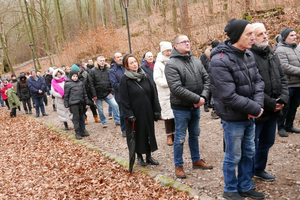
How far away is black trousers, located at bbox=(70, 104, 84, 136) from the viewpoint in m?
7.91

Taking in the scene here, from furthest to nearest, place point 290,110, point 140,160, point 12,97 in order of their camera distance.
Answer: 1. point 12,97
2. point 290,110
3. point 140,160

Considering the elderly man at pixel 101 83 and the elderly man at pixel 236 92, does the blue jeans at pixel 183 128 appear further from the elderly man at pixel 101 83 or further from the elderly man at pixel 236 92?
the elderly man at pixel 101 83

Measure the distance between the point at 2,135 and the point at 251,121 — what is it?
35.1 ft

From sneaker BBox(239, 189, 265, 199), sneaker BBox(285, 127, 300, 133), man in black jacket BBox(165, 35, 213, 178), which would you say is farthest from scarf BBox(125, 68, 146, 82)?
sneaker BBox(285, 127, 300, 133)

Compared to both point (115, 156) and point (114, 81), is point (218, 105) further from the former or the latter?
point (114, 81)

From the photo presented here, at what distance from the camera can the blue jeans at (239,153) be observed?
3.23 meters

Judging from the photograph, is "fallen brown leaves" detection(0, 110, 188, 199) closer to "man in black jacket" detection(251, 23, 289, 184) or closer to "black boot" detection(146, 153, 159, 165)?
"black boot" detection(146, 153, 159, 165)

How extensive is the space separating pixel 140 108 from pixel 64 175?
8.53 ft

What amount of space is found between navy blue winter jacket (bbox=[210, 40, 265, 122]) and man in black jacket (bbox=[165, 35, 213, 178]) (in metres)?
0.81

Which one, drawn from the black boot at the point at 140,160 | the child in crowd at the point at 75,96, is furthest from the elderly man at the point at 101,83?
the black boot at the point at 140,160

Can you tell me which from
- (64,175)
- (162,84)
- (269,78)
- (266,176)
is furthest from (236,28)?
(64,175)

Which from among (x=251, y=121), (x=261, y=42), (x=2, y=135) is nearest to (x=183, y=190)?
(x=251, y=121)

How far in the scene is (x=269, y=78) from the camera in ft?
11.8

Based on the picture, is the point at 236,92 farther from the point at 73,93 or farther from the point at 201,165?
the point at 73,93
